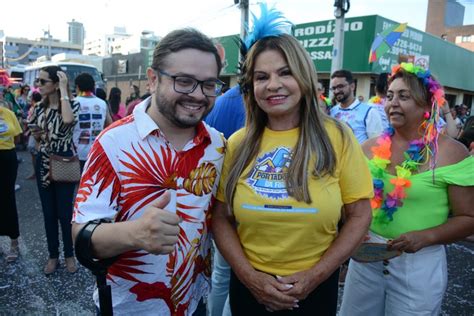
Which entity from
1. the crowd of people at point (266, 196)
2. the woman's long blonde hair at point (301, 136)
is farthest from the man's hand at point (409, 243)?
the woman's long blonde hair at point (301, 136)

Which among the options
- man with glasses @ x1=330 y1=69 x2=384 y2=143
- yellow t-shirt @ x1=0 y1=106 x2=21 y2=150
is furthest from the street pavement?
man with glasses @ x1=330 y1=69 x2=384 y2=143

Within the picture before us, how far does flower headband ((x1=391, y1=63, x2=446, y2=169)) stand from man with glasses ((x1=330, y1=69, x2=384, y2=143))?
222cm

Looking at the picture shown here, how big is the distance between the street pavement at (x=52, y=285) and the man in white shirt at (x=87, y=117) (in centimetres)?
126

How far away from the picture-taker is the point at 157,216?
3.96 feet

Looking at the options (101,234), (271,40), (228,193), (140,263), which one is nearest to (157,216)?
(101,234)

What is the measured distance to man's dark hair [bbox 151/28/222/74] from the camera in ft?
4.94

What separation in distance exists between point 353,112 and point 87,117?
11.5ft

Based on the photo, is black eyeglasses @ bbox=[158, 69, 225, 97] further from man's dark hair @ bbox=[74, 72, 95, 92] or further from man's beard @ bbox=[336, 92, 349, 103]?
man's dark hair @ bbox=[74, 72, 95, 92]

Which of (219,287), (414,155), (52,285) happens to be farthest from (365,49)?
(52,285)

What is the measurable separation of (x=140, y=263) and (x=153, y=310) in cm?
23

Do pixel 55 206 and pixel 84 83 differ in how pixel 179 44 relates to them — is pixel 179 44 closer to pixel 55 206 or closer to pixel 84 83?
pixel 55 206

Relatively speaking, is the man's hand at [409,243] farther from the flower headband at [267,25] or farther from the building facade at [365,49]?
the building facade at [365,49]

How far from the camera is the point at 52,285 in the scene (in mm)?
3586

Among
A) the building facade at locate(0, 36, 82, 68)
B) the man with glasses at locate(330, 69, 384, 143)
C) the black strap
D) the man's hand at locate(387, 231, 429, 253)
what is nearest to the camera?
the black strap
